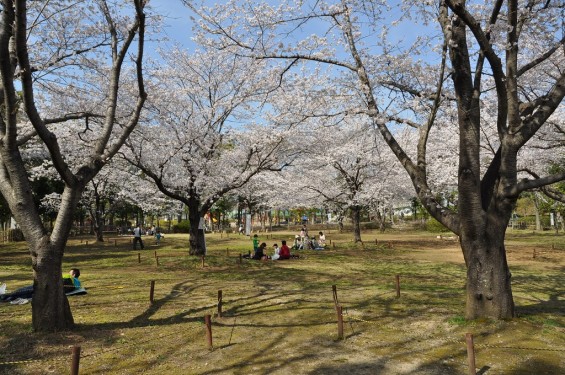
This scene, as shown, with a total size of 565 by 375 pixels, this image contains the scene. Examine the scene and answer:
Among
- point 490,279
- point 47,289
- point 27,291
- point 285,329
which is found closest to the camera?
point 47,289

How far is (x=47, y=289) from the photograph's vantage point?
6.84 meters

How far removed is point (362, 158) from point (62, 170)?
22496mm

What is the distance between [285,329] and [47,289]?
162 inches

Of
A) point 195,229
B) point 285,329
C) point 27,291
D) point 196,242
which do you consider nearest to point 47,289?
point 27,291

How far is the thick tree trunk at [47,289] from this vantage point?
22.4 ft

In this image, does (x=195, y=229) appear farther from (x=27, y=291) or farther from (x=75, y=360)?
(x=75, y=360)

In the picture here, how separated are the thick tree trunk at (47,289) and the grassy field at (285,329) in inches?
10.4

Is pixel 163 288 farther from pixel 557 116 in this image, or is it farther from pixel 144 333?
pixel 557 116

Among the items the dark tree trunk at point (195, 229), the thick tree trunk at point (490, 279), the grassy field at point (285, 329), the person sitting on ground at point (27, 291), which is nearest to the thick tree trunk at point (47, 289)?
the grassy field at point (285, 329)

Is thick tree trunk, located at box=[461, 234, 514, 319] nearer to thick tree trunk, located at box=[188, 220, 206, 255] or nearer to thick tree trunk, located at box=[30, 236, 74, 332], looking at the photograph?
thick tree trunk, located at box=[30, 236, 74, 332]

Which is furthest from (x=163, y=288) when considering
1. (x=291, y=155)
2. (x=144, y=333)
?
(x=291, y=155)

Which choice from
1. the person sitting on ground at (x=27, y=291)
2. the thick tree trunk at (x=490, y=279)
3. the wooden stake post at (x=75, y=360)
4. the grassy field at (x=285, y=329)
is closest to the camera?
the wooden stake post at (x=75, y=360)

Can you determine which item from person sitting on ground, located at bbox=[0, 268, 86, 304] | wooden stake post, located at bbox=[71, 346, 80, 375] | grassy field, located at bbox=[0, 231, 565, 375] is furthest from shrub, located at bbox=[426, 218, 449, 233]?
wooden stake post, located at bbox=[71, 346, 80, 375]

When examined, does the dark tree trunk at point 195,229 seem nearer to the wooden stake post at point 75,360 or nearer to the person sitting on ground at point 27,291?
the person sitting on ground at point 27,291
